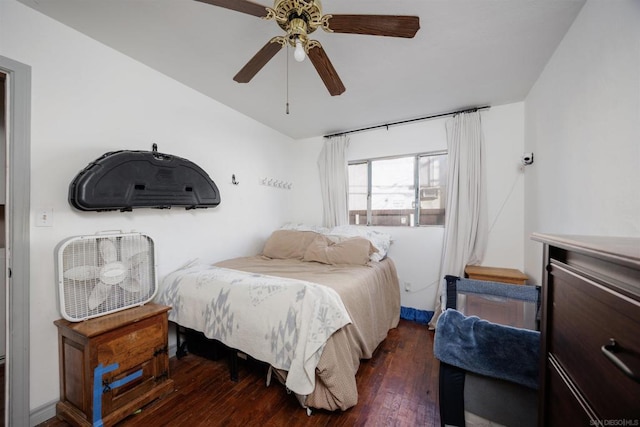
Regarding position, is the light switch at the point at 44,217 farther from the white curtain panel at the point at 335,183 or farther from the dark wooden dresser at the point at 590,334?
the white curtain panel at the point at 335,183

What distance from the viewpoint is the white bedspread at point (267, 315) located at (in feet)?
4.63

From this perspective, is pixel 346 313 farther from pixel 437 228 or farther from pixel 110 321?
pixel 437 228

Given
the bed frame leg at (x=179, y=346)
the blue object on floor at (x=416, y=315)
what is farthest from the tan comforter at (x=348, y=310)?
the bed frame leg at (x=179, y=346)

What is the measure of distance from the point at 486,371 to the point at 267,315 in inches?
47.6

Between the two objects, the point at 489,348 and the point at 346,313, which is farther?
the point at 346,313

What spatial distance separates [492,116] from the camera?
2689 millimetres

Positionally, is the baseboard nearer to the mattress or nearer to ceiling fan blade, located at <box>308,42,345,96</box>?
the mattress

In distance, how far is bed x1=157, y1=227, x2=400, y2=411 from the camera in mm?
1433

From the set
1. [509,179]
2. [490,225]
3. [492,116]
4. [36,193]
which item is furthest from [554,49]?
[36,193]

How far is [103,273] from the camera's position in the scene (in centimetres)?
158

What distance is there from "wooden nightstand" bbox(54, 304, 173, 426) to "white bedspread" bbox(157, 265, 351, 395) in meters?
0.27

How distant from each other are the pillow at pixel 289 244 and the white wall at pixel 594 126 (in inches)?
87.2

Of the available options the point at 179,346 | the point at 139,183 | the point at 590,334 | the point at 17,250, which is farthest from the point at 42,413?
the point at 590,334

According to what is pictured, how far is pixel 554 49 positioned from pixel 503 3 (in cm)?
74
